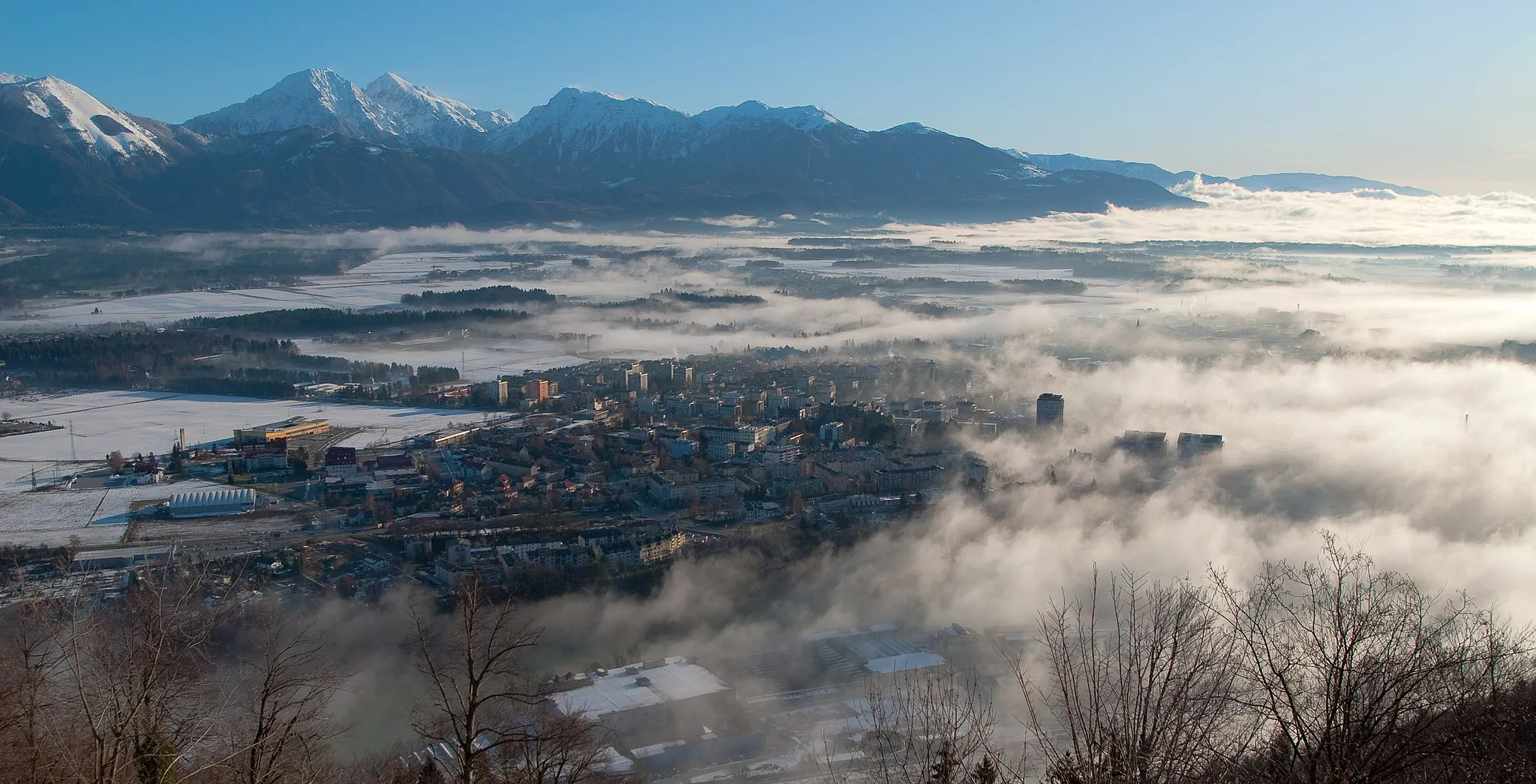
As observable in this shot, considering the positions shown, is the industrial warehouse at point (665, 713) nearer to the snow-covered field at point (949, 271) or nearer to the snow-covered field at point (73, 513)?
the snow-covered field at point (73, 513)

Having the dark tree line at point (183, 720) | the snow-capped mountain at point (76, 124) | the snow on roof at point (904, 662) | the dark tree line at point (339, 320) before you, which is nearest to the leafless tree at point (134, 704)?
the dark tree line at point (183, 720)

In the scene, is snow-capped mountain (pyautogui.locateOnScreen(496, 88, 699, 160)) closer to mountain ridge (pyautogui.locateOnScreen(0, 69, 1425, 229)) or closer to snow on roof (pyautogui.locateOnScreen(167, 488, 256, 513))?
mountain ridge (pyautogui.locateOnScreen(0, 69, 1425, 229))

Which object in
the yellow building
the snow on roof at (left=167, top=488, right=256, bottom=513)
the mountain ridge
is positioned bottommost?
the yellow building

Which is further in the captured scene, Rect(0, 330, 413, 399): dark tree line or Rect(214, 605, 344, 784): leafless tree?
Rect(0, 330, 413, 399): dark tree line

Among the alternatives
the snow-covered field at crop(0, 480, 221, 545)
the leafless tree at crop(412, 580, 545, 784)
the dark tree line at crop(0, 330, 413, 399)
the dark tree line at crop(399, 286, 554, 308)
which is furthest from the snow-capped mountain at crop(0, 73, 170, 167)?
the leafless tree at crop(412, 580, 545, 784)

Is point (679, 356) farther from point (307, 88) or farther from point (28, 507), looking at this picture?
point (307, 88)

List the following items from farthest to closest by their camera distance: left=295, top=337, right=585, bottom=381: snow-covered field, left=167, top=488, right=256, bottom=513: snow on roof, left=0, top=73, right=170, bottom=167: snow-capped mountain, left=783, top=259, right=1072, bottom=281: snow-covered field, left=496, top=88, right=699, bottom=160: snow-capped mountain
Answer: left=496, top=88, right=699, bottom=160: snow-capped mountain, left=0, top=73, right=170, bottom=167: snow-capped mountain, left=783, top=259, right=1072, bottom=281: snow-covered field, left=295, top=337, right=585, bottom=381: snow-covered field, left=167, top=488, right=256, bottom=513: snow on roof

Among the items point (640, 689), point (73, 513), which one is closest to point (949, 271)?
point (73, 513)
